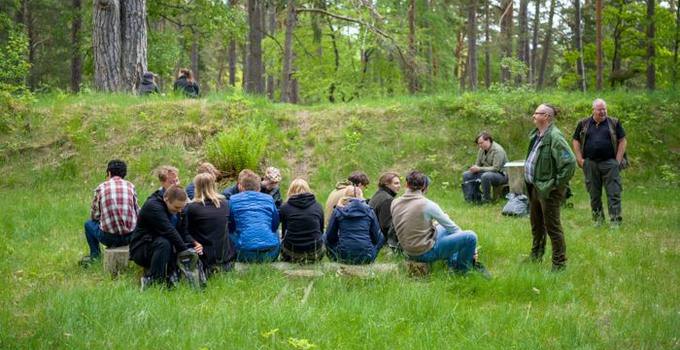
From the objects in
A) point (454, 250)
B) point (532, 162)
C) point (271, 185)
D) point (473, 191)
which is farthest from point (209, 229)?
point (473, 191)

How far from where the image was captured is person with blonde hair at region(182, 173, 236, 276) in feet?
21.6

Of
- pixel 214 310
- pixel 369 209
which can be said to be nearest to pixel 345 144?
pixel 369 209

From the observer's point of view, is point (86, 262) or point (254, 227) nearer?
point (254, 227)

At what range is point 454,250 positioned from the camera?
673 cm

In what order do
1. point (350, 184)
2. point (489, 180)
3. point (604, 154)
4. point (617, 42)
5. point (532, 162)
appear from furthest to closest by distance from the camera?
point (617, 42) → point (489, 180) → point (604, 154) → point (350, 184) → point (532, 162)

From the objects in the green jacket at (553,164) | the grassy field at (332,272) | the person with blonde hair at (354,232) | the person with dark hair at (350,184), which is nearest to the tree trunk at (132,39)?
the grassy field at (332,272)

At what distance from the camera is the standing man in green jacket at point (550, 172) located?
6.78 metres

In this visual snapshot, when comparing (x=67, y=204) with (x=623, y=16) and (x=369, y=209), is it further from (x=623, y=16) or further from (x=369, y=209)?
(x=623, y=16)

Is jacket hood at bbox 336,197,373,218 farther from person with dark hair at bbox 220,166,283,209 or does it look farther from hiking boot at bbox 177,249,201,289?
hiking boot at bbox 177,249,201,289

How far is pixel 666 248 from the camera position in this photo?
799cm

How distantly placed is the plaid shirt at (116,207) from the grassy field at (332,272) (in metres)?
0.51

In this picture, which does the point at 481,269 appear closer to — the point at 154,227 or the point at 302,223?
the point at 302,223

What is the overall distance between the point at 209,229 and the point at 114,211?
115cm

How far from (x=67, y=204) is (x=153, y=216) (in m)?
4.84
